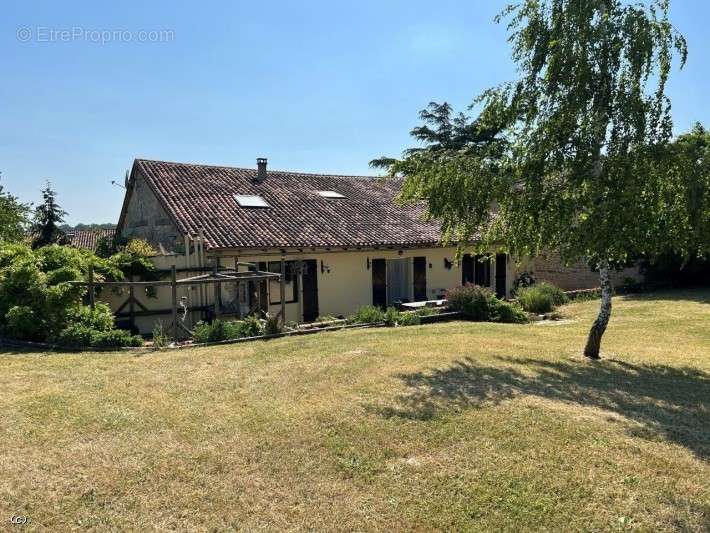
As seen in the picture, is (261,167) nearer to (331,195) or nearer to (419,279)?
(331,195)

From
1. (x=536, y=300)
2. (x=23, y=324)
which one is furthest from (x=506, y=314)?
(x=23, y=324)

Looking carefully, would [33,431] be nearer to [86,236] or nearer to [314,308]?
[314,308]

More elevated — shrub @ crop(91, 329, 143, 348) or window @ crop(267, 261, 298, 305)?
window @ crop(267, 261, 298, 305)

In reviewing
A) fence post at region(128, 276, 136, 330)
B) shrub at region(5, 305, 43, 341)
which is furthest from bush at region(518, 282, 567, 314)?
shrub at region(5, 305, 43, 341)

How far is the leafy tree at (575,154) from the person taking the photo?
27.9ft

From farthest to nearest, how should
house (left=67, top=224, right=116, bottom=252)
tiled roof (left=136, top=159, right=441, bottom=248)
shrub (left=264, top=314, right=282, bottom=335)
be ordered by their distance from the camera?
house (left=67, top=224, right=116, bottom=252) → tiled roof (left=136, top=159, right=441, bottom=248) → shrub (left=264, top=314, right=282, bottom=335)

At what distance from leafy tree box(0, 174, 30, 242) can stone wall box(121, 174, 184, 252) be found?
4.04 metres

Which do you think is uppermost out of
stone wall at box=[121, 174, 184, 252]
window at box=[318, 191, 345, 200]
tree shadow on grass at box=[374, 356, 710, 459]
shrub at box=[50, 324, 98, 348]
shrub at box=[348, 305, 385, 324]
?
window at box=[318, 191, 345, 200]

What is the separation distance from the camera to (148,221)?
18656 mm

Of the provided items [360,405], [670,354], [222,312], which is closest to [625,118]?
[670,354]

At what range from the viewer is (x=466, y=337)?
1155 centimetres

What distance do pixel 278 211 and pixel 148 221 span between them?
445 cm

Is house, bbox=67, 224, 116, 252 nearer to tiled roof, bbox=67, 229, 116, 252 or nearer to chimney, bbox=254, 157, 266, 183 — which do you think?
tiled roof, bbox=67, 229, 116, 252

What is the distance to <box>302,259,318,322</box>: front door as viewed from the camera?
16.9 m
